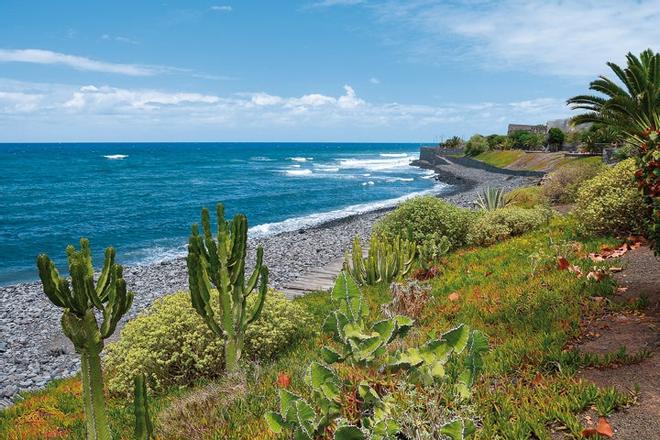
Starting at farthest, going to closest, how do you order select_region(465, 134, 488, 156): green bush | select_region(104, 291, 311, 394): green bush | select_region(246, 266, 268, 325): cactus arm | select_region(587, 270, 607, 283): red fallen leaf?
select_region(465, 134, 488, 156): green bush → select_region(587, 270, 607, 283): red fallen leaf → select_region(104, 291, 311, 394): green bush → select_region(246, 266, 268, 325): cactus arm

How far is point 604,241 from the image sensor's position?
10.3 meters

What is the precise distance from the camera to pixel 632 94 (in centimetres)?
1566

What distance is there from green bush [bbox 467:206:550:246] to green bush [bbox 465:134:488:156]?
6978 cm

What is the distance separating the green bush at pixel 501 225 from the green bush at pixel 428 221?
41 cm

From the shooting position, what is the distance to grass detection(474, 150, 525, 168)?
66.9m

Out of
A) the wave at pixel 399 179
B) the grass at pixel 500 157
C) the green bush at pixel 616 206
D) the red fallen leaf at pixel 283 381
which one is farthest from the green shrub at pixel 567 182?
the wave at pixel 399 179

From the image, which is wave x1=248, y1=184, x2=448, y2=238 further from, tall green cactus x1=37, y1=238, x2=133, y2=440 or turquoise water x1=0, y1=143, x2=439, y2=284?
tall green cactus x1=37, y1=238, x2=133, y2=440

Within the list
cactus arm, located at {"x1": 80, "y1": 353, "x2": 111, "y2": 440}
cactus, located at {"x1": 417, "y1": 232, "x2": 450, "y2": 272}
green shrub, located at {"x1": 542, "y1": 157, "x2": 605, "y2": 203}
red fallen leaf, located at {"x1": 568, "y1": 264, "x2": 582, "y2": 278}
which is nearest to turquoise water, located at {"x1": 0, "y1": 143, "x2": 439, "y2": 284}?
cactus, located at {"x1": 417, "y1": 232, "x2": 450, "y2": 272}

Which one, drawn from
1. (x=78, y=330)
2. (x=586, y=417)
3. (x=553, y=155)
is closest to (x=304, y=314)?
(x=78, y=330)

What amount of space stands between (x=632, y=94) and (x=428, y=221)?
7.62 metres

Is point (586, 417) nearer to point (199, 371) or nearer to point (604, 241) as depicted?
point (199, 371)

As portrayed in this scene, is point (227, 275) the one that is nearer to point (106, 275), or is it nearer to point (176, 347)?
point (176, 347)

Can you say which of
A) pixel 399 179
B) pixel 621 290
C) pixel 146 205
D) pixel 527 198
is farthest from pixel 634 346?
pixel 399 179

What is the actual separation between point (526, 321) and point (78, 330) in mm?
4907
